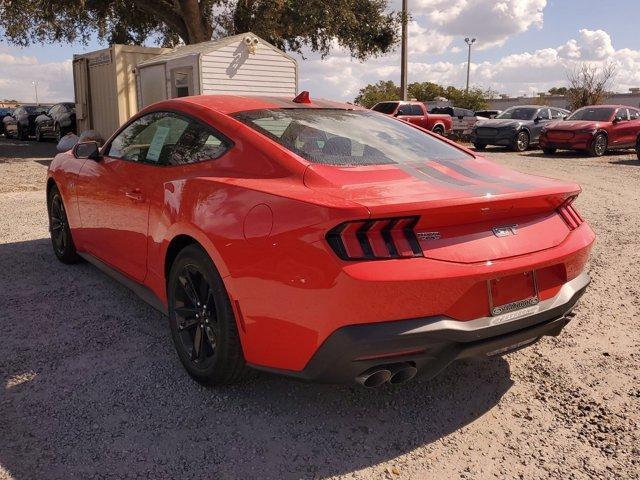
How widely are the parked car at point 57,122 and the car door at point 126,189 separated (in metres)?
17.9

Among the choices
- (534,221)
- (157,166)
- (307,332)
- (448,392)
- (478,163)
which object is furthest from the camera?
(157,166)

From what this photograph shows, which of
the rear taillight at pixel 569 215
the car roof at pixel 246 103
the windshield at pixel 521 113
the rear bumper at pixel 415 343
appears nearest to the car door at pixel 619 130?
the windshield at pixel 521 113

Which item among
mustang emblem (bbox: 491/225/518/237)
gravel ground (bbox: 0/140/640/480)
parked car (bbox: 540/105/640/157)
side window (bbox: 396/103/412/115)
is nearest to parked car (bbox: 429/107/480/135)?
side window (bbox: 396/103/412/115)

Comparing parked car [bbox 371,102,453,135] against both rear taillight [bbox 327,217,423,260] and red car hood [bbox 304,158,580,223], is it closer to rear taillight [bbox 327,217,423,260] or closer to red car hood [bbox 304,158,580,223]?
red car hood [bbox 304,158,580,223]

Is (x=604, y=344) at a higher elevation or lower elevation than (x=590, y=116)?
lower

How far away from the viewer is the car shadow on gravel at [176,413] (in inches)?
97.7

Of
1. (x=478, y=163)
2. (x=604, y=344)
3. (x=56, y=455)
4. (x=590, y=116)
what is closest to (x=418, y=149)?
(x=478, y=163)

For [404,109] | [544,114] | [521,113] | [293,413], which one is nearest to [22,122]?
[404,109]

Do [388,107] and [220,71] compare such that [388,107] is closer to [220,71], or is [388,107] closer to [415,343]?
[220,71]

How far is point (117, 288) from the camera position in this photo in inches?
184

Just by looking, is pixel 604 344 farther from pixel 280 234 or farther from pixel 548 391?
pixel 280 234

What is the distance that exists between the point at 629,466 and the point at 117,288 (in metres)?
3.68

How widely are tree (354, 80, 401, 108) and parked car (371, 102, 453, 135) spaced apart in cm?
1528

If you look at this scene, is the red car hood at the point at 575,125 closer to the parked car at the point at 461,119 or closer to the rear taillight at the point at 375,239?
the parked car at the point at 461,119
